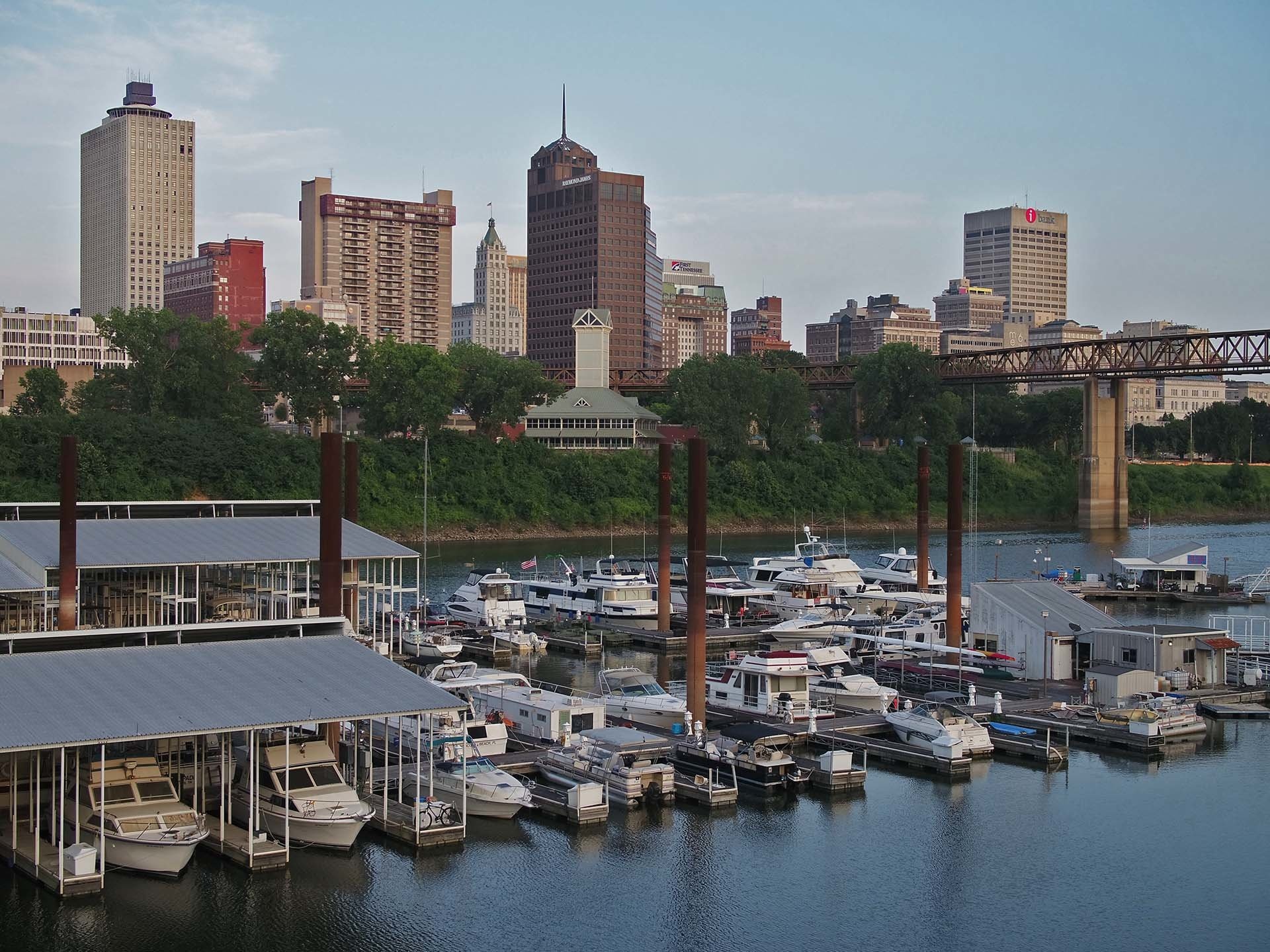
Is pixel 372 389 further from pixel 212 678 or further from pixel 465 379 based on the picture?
pixel 212 678

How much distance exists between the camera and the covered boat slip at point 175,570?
4359 cm

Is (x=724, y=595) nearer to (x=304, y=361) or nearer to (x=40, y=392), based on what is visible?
(x=304, y=361)

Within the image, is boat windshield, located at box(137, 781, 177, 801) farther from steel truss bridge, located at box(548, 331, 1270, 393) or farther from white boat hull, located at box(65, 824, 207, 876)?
steel truss bridge, located at box(548, 331, 1270, 393)

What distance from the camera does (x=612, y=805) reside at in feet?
121

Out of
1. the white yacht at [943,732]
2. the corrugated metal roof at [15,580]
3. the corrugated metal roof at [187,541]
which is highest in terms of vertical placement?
the corrugated metal roof at [187,541]

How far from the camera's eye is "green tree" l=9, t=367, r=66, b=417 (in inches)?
4798

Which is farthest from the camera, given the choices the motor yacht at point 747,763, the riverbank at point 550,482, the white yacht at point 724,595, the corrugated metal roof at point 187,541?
the riverbank at point 550,482

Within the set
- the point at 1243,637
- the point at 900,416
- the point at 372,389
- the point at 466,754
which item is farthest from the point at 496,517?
the point at 466,754

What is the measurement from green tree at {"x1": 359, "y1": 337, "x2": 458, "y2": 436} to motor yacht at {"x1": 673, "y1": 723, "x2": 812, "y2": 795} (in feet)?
278

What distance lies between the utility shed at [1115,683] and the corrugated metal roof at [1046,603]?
13.6 feet

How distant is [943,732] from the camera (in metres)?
41.8

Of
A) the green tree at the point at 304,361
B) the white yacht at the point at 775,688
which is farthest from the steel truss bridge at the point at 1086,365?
the white yacht at the point at 775,688

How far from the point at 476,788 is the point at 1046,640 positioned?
81.1ft

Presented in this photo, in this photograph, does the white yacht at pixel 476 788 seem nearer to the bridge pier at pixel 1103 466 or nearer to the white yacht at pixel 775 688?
the white yacht at pixel 775 688
